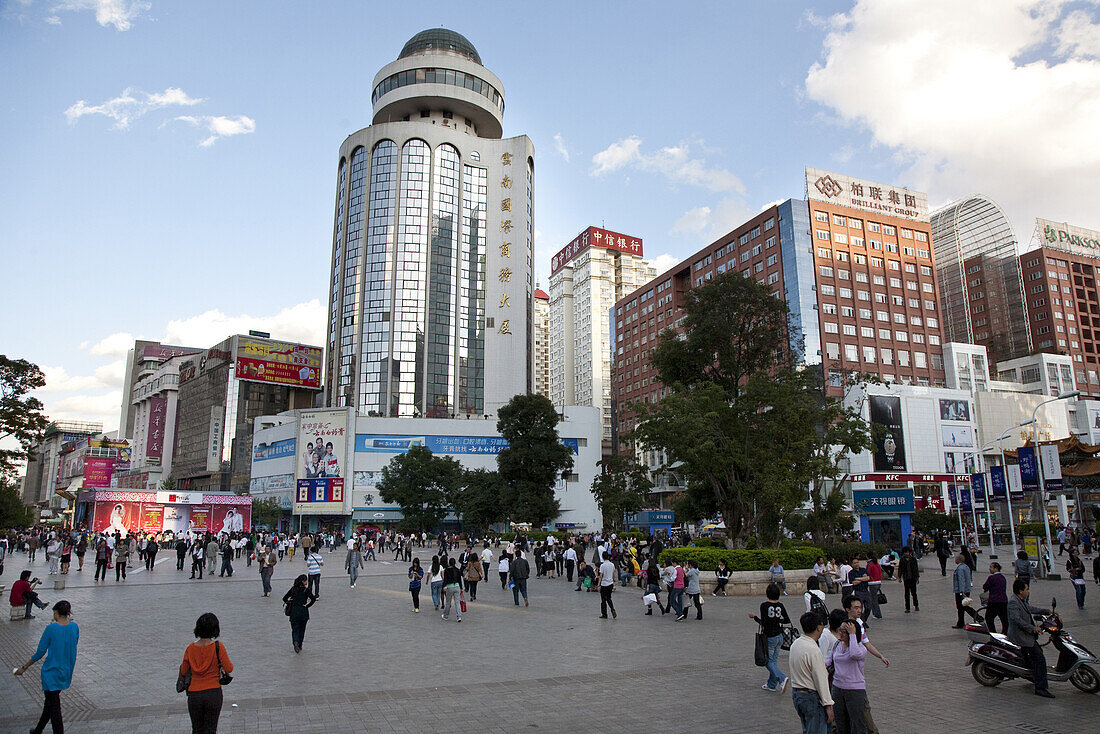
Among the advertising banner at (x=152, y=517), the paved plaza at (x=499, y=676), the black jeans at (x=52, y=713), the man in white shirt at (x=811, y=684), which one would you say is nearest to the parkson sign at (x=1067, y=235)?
the paved plaza at (x=499, y=676)

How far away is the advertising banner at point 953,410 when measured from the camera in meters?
74.9

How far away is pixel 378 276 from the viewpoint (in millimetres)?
97438

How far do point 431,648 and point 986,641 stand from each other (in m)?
8.98

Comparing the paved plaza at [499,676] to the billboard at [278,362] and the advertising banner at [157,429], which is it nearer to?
the billboard at [278,362]

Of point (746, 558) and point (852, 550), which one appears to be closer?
point (746, 558)

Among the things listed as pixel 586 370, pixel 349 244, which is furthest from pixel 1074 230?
pixel 349 244

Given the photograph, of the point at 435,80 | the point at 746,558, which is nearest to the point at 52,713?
the point at 746,558

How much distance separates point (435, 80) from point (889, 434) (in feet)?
255

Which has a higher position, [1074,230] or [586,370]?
[1074,230]

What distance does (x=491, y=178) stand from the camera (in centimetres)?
10356

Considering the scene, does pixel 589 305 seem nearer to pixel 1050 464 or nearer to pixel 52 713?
pixel 1050 464

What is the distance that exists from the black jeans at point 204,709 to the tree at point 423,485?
58784 millimetres

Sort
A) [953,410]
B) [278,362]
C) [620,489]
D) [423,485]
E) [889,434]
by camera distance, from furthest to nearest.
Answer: [278,362]
[953,410]
[889,434]
[423,485]
[620,489]

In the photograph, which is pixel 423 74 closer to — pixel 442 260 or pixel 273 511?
pixel 442 260
